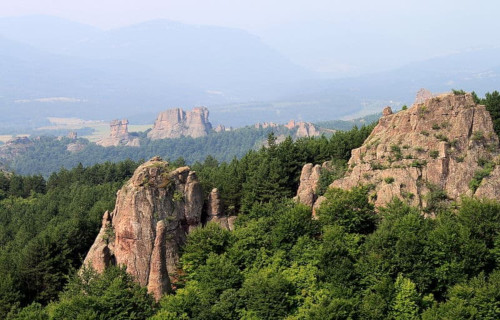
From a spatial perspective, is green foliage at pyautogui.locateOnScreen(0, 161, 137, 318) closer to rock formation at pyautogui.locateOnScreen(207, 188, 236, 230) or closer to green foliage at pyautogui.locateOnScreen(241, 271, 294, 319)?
rock formation at pyautogui.locateOnScreen(207, 188, 236, 230)

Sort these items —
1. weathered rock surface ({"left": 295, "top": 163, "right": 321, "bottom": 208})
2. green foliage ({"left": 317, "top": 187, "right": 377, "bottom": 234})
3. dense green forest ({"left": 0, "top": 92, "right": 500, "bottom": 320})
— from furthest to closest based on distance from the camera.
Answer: weathered rock surface ({"left": 295, "top": 163, "right": 321, "bottom": 208})
green foliage ({"left": 317, "top": 187, "right": 377, "bottom": 234})
dense green forest ({"left": 0, "top": 92, "right": 500, "bottom": 320})

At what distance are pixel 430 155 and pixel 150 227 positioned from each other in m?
20.0

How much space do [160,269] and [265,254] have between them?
21.9 ft

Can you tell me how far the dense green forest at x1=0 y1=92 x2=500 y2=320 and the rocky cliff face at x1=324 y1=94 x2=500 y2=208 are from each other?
1.57 meters

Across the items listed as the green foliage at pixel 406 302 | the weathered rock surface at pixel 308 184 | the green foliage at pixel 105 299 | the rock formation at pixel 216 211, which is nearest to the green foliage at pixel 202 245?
the rock formation at pixel 216 211

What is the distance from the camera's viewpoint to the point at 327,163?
1778 inches

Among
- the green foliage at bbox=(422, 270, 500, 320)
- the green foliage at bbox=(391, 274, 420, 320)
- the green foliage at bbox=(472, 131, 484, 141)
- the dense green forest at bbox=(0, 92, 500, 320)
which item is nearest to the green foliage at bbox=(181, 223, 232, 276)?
the dense green forest at bbox=(0, 92, 500, 320)

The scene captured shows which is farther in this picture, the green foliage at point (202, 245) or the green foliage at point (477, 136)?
the green foliage at point (477, 136)

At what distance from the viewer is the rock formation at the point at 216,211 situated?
1636 inches

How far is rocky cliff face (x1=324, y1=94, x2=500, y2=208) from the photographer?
38.4 m

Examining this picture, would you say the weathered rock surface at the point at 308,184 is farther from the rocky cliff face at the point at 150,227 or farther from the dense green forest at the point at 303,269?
the rocky cliff face at the point at 150,227

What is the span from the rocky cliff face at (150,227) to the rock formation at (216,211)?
1901 millimetres

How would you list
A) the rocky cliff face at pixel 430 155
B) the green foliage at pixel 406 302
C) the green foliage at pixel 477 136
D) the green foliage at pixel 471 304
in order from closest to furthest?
1. the green foliage at pixel 471 304
2. the green foliage at pixel 406 302
3. the rocky cliff face at pixel 430 155
4. the green foliage at pixel 477 136

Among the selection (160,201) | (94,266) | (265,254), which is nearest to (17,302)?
(94,266)
